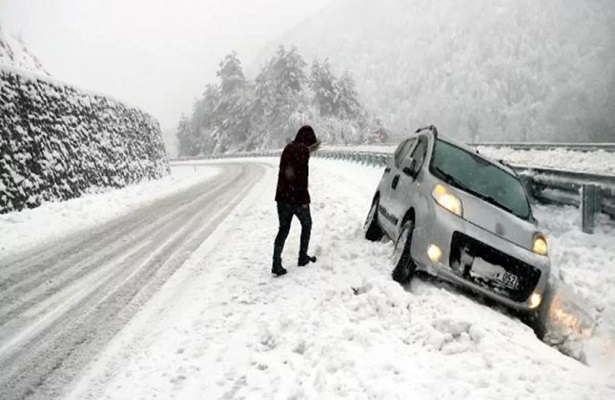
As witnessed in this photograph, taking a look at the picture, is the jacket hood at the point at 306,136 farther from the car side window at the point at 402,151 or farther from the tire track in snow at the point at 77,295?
the tire track in snow at the point at 77,295

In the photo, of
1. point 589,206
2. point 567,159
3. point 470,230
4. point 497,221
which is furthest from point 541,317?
point 567,159

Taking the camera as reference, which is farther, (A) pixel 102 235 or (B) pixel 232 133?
(B) pixel 232 133

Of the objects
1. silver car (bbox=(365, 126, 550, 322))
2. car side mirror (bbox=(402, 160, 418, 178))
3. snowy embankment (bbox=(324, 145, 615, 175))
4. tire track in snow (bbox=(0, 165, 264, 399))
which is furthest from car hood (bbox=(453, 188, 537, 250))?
Result: snowy embankment (bbox=(324, 145, 615, 175))

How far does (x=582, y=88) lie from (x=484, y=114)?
20.9 m

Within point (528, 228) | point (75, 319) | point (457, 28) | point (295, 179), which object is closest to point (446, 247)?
point (528, 228)

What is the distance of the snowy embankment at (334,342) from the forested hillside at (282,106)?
53.6m

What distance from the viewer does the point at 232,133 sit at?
7131 centimetres

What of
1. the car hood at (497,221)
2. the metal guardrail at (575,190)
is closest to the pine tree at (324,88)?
the metal guardrail at (575,190)

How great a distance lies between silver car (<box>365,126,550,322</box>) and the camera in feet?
19.0

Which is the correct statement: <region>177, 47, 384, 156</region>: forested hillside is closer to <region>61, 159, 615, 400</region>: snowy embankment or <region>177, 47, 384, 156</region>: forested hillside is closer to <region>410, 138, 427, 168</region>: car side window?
<region>410, 138, 427, 168</region>: car side window

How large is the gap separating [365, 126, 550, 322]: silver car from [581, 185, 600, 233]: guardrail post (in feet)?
4.96

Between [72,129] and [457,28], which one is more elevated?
[457,28]

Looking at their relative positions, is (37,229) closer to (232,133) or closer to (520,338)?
(520,338)

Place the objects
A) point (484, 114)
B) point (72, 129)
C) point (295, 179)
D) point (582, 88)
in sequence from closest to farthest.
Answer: point (295, 179)
point (72, 129)
point (582, 88)
point (484, 114)
